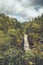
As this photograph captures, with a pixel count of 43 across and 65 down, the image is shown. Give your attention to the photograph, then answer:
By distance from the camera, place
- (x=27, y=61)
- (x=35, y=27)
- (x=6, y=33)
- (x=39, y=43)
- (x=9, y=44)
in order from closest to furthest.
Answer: (x=27, y=61) → (x=9, y=44) → (x=39, y=43) → (x=6, y=33) → (x=35, y=27)

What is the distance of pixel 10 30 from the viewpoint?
9012 centimetres

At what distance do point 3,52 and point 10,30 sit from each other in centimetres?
1926

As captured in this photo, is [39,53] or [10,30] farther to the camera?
[10,30]

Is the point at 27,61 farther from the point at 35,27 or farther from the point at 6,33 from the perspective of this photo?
the point at 35,27

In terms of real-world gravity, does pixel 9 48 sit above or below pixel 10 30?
below


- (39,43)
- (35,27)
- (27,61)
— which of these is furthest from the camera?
(35,27)

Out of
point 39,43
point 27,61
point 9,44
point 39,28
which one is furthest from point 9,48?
point 39,28

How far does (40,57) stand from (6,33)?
2030cm

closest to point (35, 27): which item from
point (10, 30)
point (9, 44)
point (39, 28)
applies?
point (39, 28)

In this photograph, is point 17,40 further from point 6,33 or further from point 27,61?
point 27,61

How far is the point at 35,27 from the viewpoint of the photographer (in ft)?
309

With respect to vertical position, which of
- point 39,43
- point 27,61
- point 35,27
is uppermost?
point 35,27

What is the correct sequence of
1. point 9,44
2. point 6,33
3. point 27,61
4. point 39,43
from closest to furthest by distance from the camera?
point 27,61
point 9,44
point 39,43
point 6,33

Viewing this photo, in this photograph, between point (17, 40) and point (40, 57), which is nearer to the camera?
point (40, 57)
